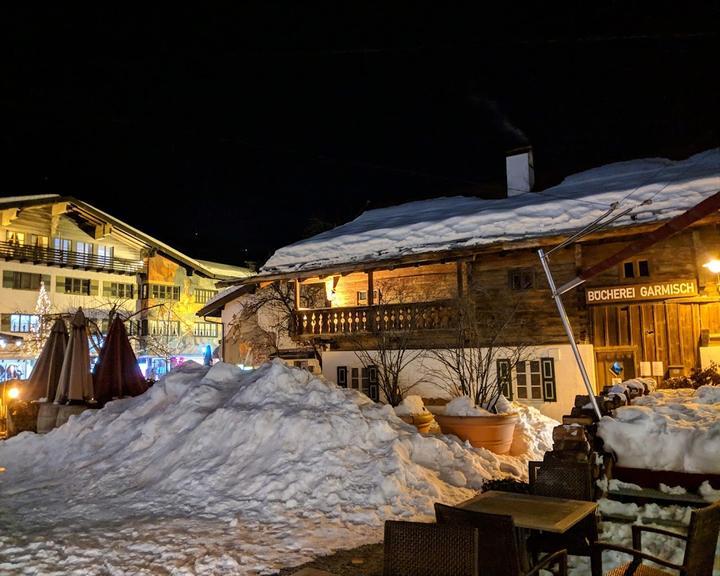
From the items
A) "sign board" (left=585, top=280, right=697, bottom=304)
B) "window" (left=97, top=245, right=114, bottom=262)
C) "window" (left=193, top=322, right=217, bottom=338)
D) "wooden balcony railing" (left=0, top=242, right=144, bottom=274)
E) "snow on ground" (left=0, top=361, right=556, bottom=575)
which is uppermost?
"window" (left=97, top=245, right=114, bottom=262)

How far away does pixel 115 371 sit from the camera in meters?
13.5

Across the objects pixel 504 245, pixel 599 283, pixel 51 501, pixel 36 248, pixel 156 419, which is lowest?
pixel 51 501

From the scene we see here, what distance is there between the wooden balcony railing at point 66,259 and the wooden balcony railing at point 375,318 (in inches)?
856

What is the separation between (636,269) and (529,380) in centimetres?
436

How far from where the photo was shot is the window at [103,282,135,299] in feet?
130

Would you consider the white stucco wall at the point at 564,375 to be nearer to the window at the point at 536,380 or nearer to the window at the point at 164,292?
the window at the point at 536,380

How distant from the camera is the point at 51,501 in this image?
27.2 feet

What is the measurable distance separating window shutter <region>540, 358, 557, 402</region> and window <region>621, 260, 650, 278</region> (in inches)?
128

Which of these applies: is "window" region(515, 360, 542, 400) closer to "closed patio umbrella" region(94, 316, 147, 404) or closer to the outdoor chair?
"closed patio umbrella" region(94, 316, 147, 404)

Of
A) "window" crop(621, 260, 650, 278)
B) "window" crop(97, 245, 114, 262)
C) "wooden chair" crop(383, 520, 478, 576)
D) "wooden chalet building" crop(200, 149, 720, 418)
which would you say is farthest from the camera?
"window" crop(97, 245, 114, 262)

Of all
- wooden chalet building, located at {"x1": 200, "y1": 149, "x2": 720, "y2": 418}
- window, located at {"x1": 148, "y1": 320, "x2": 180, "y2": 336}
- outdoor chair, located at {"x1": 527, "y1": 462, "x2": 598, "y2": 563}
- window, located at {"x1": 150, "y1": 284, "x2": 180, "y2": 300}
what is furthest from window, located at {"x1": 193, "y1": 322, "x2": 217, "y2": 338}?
outdoor chair, located at {"x1": 527, "y1": 462, "x2": 598, "y2": 563}

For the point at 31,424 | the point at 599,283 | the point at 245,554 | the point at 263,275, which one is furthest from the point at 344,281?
the point at 245,554

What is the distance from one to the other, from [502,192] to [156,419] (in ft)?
61.3

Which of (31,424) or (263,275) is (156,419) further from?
(263,275)
